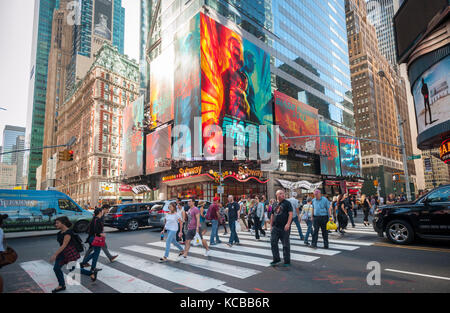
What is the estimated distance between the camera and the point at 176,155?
118 feet

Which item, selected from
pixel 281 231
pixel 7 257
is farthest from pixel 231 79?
pixel 7 257

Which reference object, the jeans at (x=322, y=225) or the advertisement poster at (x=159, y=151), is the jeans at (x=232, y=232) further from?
the advertisement poster at (x=159, y=151)

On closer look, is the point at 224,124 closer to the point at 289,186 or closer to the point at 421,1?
the point at 289,186

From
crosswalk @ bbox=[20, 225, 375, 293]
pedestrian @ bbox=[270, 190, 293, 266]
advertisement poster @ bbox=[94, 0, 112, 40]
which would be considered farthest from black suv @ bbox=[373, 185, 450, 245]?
advertisement poster @ bbox=[94, 0, 112, 40]

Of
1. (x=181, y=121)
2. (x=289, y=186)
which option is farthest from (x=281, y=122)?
(x=181, y=121)

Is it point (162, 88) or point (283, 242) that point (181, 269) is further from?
point (162, 88)

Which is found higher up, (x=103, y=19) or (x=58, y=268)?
(x=103, y=19)

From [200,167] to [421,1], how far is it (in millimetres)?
28219

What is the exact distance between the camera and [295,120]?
4628cm

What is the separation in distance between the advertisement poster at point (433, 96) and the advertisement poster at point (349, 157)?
32.3m

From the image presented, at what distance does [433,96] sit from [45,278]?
2939cm

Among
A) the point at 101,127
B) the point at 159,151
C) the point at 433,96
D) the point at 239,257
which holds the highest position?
the point at 101,127

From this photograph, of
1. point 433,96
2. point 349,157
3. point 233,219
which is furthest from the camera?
point 349,157

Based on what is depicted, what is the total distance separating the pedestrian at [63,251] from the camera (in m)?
5.16
